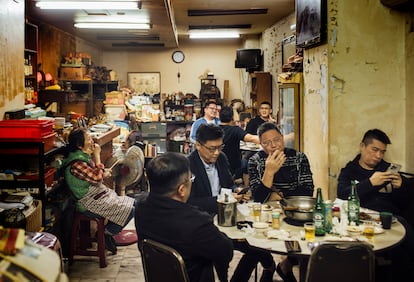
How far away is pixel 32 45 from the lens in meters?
6.93

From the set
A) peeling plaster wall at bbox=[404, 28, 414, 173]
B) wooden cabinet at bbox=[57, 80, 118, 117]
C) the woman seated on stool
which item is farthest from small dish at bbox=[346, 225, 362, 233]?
wooden cabinet at bbox=[57, 80, 118, 117]

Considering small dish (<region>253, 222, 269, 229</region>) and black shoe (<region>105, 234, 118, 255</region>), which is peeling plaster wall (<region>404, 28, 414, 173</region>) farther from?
black shoe (<region>105, 234, 118, 255</region>)

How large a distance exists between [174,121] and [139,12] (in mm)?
4746

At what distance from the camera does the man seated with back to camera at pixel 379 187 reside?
11.8ft

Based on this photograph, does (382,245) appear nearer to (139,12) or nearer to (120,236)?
(120,236)

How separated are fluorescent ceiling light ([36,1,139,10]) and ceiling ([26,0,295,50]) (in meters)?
0.14

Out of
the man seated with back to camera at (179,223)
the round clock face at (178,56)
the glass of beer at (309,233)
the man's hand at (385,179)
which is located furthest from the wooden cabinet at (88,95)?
the glass of beer at (309,233)

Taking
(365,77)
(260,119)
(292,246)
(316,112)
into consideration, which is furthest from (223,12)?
(292,246)

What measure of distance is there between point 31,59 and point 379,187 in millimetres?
5392

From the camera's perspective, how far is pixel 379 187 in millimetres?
3719

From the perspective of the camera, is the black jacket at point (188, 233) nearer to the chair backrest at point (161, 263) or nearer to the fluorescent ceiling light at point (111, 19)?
the chair backrest at point (161, 263)

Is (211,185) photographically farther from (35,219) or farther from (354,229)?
(35,219)

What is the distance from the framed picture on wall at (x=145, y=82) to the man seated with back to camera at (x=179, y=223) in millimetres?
10892

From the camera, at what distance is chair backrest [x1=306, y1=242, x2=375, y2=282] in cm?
247
